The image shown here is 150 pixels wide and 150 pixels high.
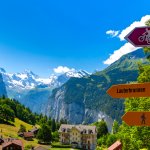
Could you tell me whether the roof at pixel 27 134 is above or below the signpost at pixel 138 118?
above

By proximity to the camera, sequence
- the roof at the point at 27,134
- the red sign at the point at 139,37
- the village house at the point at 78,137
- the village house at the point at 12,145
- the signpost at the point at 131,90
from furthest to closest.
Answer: the village house at the point at 78,137
the roof at the point at 27,134
the village house at the point at 12,145
the signpost at the point at 131,90
the red sign at the point at 139,37

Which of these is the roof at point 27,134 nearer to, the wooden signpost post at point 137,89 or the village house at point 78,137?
the village house at point 78,137

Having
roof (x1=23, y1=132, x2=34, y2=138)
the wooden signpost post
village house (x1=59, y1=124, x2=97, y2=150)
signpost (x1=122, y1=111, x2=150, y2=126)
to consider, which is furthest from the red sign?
village house (x1=59, y1=124, x2=97, y2=150)

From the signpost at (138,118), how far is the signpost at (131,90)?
59 centimetres

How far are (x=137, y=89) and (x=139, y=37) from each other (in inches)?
66.3

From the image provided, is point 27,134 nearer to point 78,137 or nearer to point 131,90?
point 78,137

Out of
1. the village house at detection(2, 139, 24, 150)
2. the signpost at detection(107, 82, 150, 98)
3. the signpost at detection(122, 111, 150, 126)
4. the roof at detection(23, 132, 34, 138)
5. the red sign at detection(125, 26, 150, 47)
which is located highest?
A: the roof at detection(23, 132, 34, 138)

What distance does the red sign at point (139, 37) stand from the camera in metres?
11.9

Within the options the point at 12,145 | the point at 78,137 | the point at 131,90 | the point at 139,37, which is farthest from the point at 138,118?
the point at 78,137

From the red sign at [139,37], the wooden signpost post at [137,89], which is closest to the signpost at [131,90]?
the wooden signpost post at [137,89]

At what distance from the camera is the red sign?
39.2ft

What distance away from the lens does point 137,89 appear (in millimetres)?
12570

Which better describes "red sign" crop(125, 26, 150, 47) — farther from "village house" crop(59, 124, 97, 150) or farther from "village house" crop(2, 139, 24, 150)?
"village house" crop(59, 124, 97, 150)

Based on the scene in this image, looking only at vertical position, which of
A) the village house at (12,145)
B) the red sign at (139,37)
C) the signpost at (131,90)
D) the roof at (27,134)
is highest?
the roof at (27,134)
